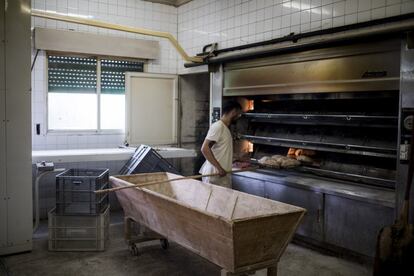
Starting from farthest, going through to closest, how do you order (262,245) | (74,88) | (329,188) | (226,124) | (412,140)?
1. (74,88)
2. (226,124)
3. (329,188)
4. (412,140)
5. (262,245)

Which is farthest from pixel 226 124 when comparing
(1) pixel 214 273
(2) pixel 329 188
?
(1) pixel 214 273

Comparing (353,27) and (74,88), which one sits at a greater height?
(353,27)

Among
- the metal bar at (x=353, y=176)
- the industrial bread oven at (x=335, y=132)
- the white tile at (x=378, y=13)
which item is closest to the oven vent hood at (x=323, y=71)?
the industrial bread oven at (x=335, y=132)

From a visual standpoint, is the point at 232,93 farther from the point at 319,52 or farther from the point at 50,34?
the point at 50,34

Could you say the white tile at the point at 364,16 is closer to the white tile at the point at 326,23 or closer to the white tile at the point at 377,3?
the white tile at the point at 377,3

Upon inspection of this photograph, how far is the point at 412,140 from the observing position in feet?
10.9

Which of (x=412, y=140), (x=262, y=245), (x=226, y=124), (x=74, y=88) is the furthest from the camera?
(x=74, y=88)

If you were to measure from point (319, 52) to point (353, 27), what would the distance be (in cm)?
44

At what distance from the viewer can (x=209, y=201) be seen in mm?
3830

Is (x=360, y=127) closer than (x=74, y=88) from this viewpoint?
Yes

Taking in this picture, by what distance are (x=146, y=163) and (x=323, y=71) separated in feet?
7.61

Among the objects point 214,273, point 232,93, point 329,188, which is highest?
point 232,93

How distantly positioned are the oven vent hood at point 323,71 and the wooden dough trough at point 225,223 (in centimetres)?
155

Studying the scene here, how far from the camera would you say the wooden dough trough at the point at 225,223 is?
2703 mm
